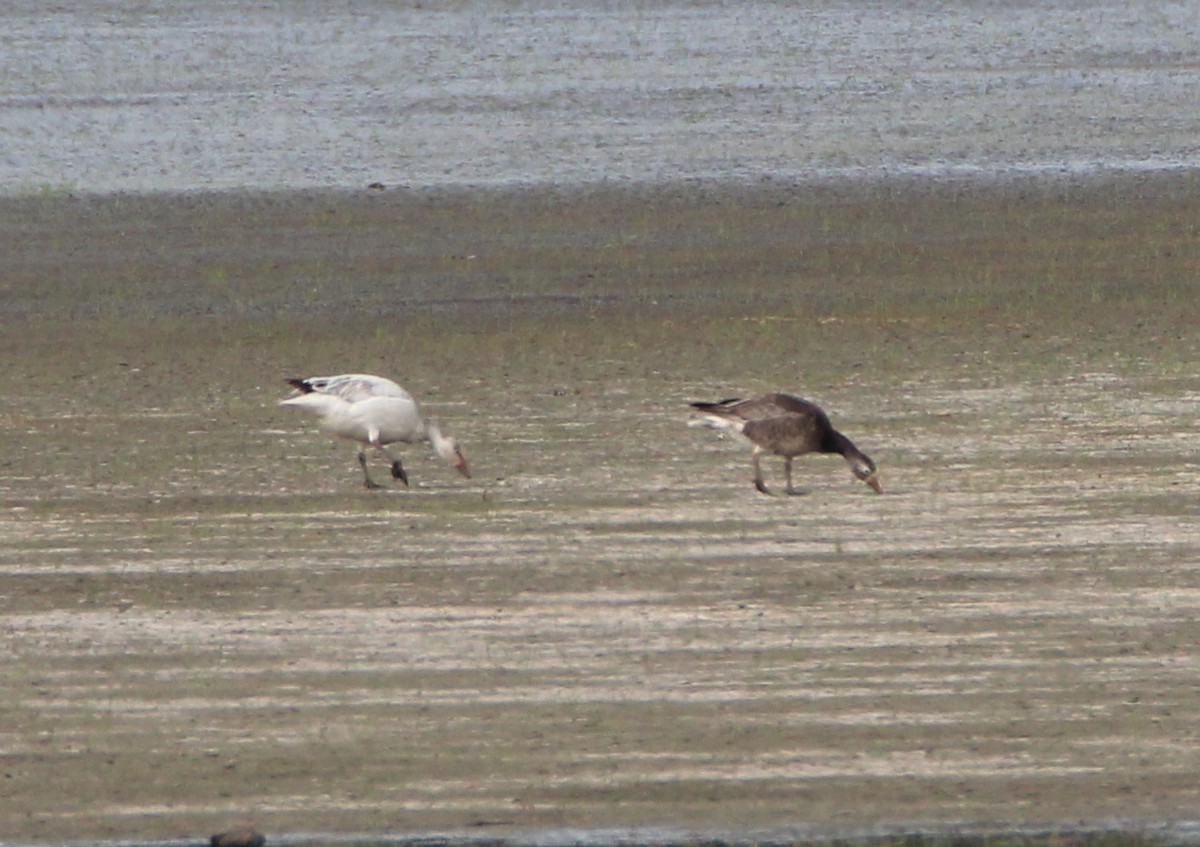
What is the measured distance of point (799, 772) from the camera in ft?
22.3

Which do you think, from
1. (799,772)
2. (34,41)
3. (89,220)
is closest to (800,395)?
(799,772)

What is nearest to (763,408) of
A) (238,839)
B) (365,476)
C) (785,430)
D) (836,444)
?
(785,430)

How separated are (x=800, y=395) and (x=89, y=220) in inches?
297

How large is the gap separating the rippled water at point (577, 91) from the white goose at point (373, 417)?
849cm

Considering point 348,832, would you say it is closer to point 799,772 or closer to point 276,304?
point 799,772

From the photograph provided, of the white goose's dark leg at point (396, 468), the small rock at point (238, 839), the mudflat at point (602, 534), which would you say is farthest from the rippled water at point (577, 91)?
the small rock at point (238, 839)

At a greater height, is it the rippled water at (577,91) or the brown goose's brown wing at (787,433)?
the rippled water at (577,91)

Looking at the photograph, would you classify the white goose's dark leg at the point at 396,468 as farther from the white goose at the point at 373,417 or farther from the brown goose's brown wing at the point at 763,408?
the brown goose's brown wing at the point at 763,408

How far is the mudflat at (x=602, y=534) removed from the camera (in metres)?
6.88

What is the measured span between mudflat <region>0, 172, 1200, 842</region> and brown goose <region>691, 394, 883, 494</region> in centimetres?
19

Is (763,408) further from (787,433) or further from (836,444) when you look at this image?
(836,444)

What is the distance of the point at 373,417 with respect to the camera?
10719 mm

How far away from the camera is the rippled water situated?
20016 mm

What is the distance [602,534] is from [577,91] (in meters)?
13.2
